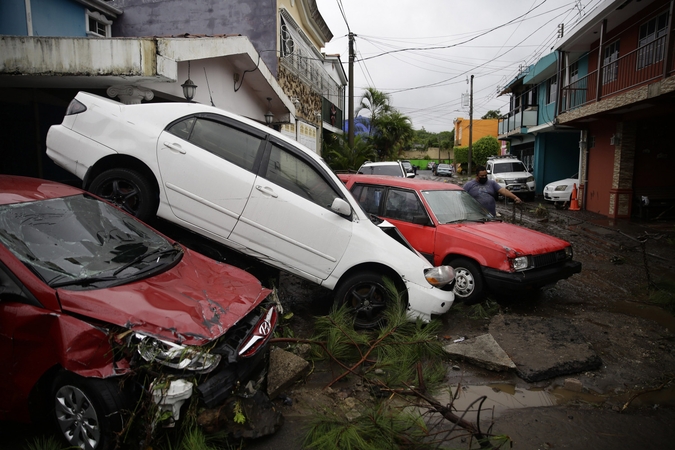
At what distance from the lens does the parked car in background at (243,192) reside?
15.3 feet

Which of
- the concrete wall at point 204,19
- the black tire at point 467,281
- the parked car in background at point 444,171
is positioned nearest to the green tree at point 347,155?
the concrete wall at point 204,19

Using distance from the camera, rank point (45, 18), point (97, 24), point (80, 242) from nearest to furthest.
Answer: point (80, 242), point (45, 18), point (97, 24)

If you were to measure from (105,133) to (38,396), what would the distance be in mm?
2970

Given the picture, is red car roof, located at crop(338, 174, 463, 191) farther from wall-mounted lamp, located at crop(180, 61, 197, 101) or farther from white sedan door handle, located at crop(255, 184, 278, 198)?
wall-mounted lamp, located at crop(180, 61, 197, 101)

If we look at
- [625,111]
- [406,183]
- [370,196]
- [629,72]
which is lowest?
[370,196]

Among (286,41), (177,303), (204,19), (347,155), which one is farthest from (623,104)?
(177,303)

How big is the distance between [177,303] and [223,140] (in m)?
2.33

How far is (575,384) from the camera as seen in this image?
407cm

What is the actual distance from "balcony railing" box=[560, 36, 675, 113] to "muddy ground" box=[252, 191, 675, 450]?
7.89 m

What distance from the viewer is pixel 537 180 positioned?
24.4 meters

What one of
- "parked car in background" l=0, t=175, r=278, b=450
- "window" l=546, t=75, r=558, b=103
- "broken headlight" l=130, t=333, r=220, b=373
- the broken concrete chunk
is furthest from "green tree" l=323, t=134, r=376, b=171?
"broken headlight" l=130, t=333, r=220, b=373

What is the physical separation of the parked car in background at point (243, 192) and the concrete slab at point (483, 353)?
462mm

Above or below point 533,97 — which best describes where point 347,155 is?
below

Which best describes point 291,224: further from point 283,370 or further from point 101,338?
point 101,338
